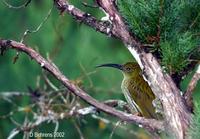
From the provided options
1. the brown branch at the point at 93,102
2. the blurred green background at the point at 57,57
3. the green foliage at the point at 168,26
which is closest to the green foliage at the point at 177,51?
the green foliage at the point at 168,26

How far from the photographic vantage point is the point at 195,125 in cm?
360

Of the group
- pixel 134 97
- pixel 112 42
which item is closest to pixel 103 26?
pixel 134 97

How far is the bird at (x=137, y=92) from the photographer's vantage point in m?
5.00

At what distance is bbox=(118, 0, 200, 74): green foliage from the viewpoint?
380 centimetres

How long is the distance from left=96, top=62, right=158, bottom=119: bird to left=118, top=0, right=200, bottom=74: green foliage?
0.93m

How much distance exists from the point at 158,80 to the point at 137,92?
155cm

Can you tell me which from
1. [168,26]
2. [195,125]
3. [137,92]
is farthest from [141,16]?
[137,92]

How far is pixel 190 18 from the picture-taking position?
3.87 metres

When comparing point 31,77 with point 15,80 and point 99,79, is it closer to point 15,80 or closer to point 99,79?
point 15,80

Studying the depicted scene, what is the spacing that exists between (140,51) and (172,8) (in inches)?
9.5

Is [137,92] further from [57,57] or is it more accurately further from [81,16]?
[57,57]

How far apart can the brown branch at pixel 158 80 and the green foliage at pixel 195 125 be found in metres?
0.13

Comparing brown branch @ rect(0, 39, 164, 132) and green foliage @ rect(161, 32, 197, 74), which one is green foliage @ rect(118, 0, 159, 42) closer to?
green foliage @ rect(161, 32, 197, 74)

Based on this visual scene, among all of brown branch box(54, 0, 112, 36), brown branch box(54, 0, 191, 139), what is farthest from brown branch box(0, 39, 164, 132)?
brown branch box(54, 0, 112, 36)
